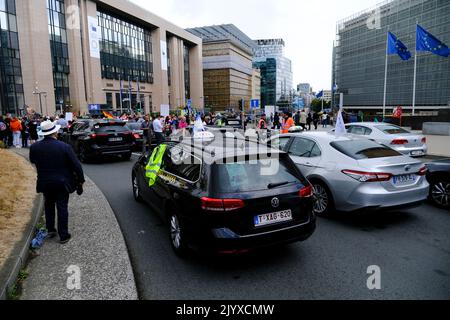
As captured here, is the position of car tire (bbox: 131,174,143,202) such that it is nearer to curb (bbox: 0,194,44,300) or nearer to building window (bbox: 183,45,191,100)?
curb (bbox: 0,194,44,300)

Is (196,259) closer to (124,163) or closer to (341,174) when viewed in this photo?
(341,174)

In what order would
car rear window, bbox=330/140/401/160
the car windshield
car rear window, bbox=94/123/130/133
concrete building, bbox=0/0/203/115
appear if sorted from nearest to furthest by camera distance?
car rear window, bbox=330/140/401/160 < the car windshield < car rear window, bbox=94/123/130/133 < concrete building, bbox=0/0/203/115

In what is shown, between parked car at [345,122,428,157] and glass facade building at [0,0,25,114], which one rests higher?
glass facade building at [0,0,25,114]

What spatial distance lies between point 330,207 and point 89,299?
13.3 feet

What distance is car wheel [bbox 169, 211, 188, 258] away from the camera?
4.21m

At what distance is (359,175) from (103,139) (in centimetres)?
994

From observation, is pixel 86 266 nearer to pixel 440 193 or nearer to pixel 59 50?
pixel 440 193

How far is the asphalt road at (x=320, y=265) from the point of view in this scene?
3.54 m

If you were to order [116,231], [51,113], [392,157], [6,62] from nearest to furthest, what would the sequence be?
[116,231]
[392,157]
[6,62]
[51,113]

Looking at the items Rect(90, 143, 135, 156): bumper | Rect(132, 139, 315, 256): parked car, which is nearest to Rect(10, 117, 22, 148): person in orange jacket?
Rect(90, 143, 135, 156): bumper

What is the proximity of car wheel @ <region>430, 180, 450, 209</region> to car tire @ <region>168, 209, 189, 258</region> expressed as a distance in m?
5.22

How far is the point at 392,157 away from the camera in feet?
18.5

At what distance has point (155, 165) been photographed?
18.6ft

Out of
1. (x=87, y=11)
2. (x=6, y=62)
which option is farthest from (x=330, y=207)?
(x=87, y=11)
